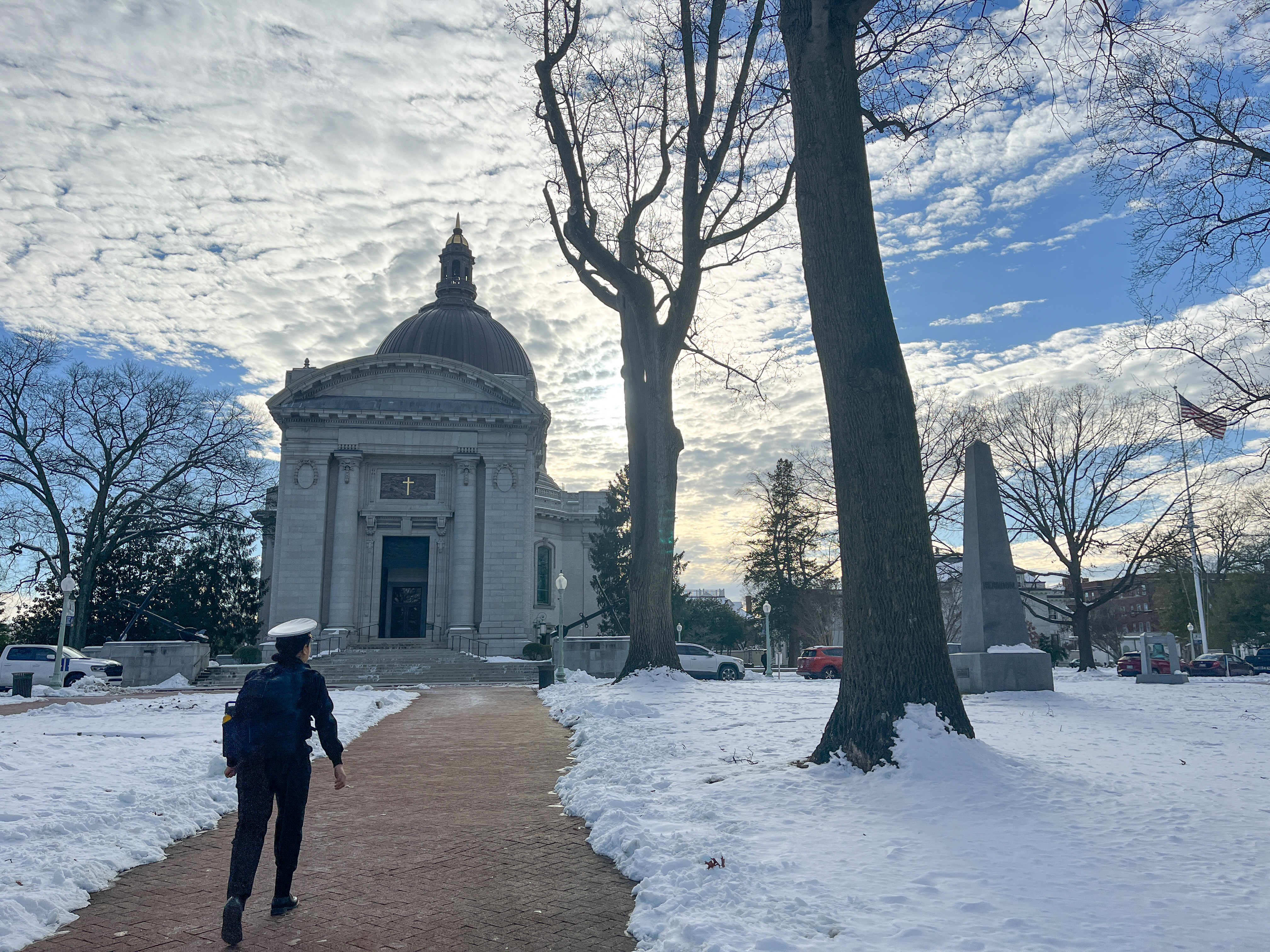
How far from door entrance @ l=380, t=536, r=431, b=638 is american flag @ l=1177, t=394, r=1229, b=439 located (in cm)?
3168

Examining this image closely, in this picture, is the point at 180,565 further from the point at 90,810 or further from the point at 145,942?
the point at 145,942

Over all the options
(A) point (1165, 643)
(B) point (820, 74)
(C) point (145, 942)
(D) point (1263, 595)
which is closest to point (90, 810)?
(C) point (145, 942)

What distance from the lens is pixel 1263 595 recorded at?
53469 mm

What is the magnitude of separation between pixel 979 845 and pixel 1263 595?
61.0 meters

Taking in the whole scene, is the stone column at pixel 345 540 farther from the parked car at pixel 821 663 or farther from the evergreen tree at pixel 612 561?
the parked car at pixel 821 663

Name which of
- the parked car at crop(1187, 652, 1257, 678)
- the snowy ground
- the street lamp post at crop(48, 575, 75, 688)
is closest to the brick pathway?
the snowy ground

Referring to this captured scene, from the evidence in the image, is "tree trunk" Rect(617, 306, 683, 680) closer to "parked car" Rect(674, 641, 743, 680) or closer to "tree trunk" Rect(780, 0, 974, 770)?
"tree trunk" Rect(780, 0, 974, 770)

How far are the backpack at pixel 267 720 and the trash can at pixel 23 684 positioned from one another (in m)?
22.0

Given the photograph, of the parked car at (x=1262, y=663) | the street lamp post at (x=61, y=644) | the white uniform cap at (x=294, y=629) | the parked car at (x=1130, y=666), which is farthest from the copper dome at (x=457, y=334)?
the white uniform cap at (x=294, y=629)

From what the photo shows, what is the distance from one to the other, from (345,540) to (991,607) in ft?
102

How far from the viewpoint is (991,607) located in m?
16.3

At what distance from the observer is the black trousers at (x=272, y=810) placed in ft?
15.9

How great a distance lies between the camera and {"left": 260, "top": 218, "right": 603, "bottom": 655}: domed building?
1565 inches

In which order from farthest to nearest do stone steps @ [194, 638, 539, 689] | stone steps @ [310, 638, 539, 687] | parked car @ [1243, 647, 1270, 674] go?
parked car @ [1243, 647, 1270, 674] < stone steps @ [310, 638, 539, 687] < stone steps @ [194, 638, 539, 689]
